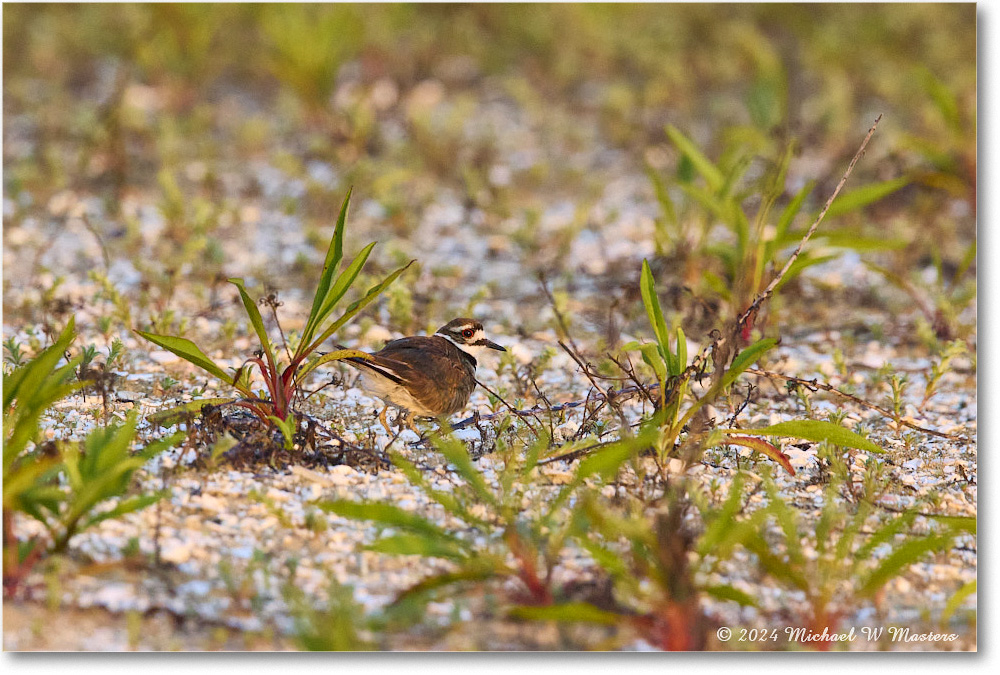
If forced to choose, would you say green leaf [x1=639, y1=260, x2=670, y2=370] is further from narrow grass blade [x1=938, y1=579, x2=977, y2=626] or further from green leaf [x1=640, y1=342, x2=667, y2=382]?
narrow grass blade [x1=938, y1=579, x2=977, y2=626]

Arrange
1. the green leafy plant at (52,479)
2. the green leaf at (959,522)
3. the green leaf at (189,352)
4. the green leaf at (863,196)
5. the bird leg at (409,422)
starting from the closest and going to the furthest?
the green leafy plant at (52,479) → the green leaf at (959,522) → the green leaf at (189,352) → the bird leg at (409,422) → the green leaf at (863,196)

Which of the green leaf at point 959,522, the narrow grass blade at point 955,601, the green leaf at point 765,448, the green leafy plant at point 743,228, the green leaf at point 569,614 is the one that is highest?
the green leafy plant at point 743,228

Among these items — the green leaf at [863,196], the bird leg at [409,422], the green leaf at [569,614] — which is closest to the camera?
the green leaf at [569,614]

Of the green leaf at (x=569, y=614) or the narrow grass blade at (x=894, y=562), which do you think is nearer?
the green leaf at (x=569, y=614)

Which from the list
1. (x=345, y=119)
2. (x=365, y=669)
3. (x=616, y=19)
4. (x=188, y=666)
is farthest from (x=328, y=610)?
(x=616, y=19)

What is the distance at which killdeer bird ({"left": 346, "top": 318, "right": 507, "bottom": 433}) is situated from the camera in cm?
488

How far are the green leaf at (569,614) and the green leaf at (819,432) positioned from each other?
1.23 metres

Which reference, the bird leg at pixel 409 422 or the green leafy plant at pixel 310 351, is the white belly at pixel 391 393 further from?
the green leafy plant at pixel 310 351

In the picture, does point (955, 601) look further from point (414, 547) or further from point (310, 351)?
point (310, 351)

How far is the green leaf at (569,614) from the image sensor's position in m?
3.51

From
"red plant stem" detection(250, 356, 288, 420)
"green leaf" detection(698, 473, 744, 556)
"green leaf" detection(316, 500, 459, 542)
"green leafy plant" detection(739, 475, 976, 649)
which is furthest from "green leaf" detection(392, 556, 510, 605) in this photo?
"red plant stem" detection(250, 356, 288, 420)

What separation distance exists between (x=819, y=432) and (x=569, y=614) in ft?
5.12

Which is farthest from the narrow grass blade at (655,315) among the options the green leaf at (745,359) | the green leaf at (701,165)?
the green leaf at (701,165)

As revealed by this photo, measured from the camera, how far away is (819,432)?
4461 mm
